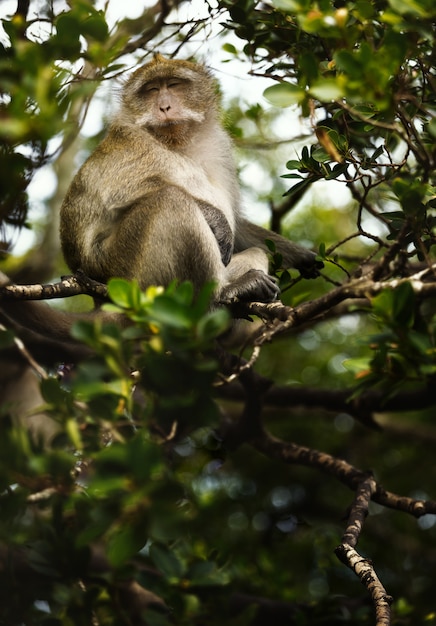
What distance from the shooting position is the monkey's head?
5.62 m

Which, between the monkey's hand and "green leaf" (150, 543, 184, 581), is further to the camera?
the monkey's hand

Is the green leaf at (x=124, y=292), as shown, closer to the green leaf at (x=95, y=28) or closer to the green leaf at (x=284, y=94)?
the green leaf at (x=95, y=28)

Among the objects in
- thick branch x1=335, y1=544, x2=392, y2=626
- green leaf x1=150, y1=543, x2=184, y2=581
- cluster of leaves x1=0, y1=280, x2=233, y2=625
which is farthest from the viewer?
thick branch x1=335, y1=544, x2=392, y2=626

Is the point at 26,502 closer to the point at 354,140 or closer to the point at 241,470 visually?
the point at 354,140

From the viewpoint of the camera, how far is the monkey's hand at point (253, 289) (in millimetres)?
4676

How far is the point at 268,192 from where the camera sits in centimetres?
750

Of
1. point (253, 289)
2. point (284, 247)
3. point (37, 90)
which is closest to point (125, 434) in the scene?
point (37, 90)

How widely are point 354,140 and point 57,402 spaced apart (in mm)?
3158

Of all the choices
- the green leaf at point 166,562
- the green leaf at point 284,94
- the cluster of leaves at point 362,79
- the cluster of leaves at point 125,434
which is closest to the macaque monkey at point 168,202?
the cluster of leaves at point 362,79

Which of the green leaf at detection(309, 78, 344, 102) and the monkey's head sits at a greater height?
the green leaf at detection(309, 78, 344, 102)

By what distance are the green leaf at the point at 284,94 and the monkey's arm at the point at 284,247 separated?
102 inches

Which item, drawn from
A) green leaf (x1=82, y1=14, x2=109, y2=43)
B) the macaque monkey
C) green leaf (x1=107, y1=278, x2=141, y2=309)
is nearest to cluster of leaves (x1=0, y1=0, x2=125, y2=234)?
green leaf (x1=82, y1=14, x2=109, y2=43)

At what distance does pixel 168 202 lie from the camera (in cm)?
475

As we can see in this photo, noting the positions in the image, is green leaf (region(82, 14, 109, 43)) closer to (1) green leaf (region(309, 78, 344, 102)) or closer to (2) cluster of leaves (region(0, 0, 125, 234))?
(2) cluster of leaves (region(0, 0, 125, 234))
